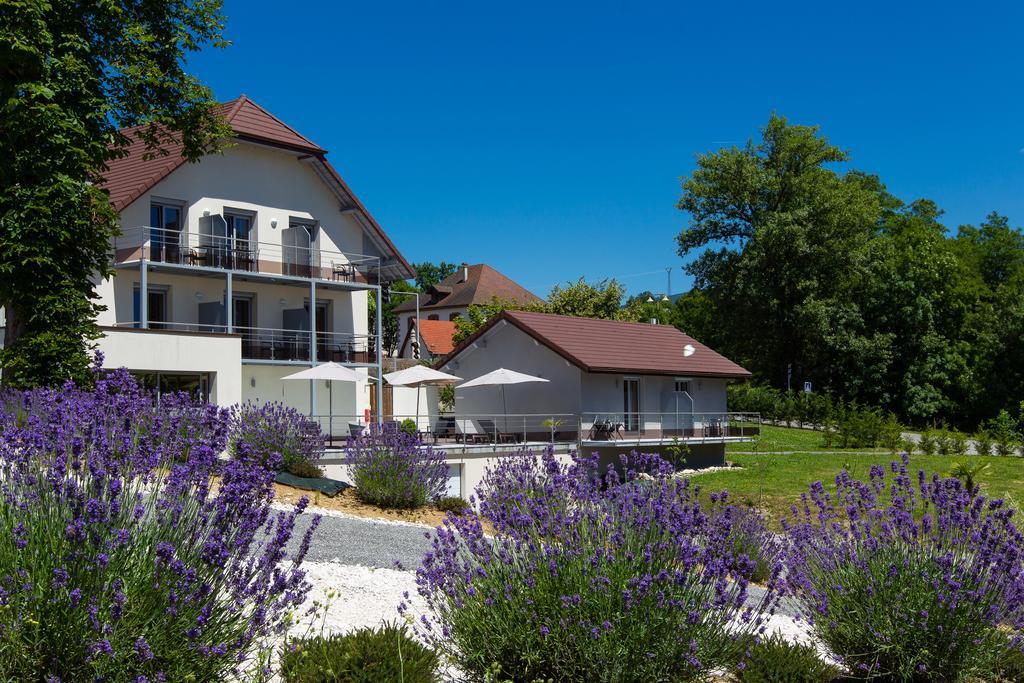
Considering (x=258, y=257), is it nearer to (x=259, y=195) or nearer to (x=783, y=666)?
(x=259, y=195)

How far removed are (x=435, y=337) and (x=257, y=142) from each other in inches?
1583

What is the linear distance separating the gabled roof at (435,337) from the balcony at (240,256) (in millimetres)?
34152

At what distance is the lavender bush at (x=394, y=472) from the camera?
15.1 metres

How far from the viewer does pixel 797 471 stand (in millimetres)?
25375

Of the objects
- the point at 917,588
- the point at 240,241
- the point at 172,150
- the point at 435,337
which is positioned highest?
the point at 172,150

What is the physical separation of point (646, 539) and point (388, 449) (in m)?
10.3

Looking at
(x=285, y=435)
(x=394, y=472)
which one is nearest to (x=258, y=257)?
(x=285, y=435)

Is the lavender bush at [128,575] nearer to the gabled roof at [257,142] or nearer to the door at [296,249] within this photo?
the gabled roof at [257,142]

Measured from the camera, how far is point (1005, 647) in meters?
6.18

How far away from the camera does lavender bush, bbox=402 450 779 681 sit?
5203mm

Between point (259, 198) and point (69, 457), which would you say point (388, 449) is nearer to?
point (69, 457)

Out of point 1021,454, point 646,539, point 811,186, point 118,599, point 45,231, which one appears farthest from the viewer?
point 811,186

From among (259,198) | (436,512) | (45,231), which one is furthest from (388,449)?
(259,198)

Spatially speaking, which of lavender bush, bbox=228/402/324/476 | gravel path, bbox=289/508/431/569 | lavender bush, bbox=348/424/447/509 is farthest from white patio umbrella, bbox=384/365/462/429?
gravel path, bbox=289/508/431/569
